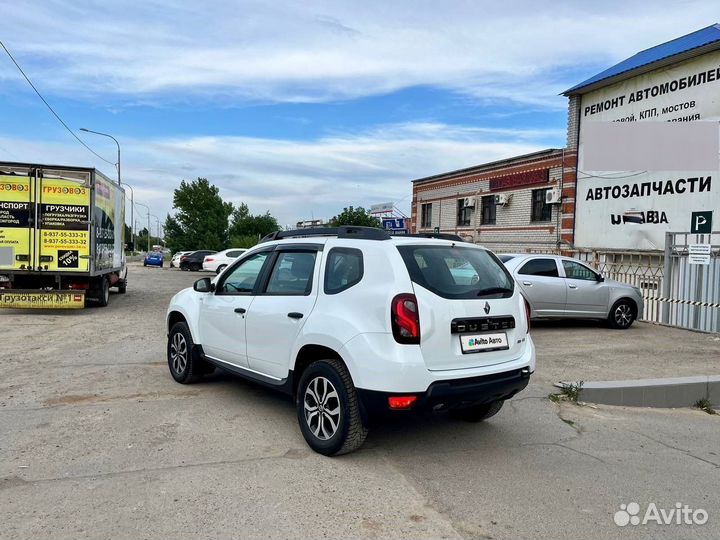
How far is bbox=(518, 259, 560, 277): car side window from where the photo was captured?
1141cm

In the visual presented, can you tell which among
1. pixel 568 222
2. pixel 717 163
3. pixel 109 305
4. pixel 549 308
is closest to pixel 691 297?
pixel 549 308

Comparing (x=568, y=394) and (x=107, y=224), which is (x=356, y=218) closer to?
(x=107, y=224)

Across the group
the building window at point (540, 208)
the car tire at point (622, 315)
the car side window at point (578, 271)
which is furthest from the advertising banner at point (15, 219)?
the building window at point (540, 208)

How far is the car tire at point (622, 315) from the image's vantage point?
39.0 feet

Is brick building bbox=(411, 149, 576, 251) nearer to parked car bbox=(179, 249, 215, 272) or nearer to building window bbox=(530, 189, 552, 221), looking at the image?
building window bbox=(530, 189, 552, 221)

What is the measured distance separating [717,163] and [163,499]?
656 inches

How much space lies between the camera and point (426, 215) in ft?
99.8

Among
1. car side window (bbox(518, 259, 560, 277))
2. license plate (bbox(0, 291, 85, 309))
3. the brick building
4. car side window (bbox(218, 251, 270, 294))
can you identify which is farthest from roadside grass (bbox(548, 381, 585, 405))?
the brick building

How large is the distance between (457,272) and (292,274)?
4.79 ft

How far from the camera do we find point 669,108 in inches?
661

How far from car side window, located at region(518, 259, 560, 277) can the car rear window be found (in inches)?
270

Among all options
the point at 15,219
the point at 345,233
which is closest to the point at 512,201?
the point at 15,219

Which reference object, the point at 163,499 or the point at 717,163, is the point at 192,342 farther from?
the point at 717,163

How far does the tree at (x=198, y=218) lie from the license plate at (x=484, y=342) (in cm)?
6595
